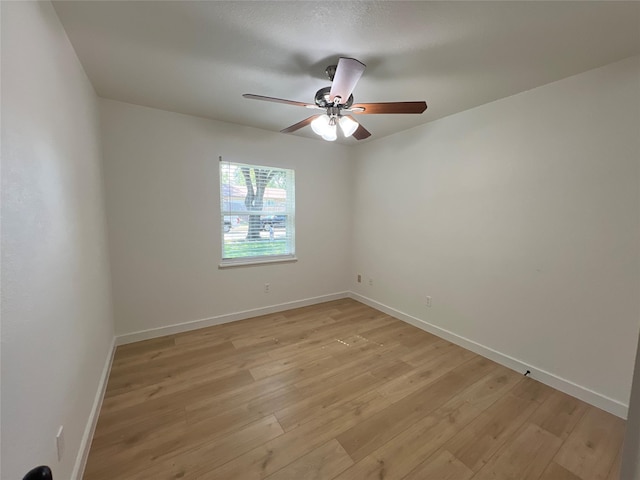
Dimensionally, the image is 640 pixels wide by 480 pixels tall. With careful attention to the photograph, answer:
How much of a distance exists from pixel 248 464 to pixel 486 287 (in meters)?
2.44

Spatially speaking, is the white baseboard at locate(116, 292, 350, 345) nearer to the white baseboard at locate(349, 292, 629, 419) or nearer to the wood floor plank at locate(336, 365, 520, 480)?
the white baseboard at locate(349, 292, 629, 419)

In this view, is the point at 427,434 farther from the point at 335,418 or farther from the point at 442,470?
the point at 335,418

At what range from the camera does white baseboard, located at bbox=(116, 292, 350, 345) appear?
2737 mm

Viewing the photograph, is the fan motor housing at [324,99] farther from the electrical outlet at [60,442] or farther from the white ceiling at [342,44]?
the electrical outlet at [60,442]

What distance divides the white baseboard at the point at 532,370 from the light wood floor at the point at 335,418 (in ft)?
0.25

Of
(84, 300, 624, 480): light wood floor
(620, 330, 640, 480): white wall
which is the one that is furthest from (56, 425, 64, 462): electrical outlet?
(620, 330, 640, 480): white wall

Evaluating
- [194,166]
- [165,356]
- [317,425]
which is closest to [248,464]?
[317,425]

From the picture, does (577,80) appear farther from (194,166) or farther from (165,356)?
(165,356)

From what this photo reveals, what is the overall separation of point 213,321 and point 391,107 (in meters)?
2.93

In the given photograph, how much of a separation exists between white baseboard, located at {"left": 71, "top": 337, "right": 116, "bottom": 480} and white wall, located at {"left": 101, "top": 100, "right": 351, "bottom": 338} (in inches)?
26.8

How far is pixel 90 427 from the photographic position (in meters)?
1.59

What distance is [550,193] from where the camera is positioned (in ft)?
6.97

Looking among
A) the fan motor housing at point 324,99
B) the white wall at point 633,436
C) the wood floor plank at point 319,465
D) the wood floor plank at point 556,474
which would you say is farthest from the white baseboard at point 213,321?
the white wall at point 633,436

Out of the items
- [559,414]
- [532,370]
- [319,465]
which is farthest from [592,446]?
[319,465]
